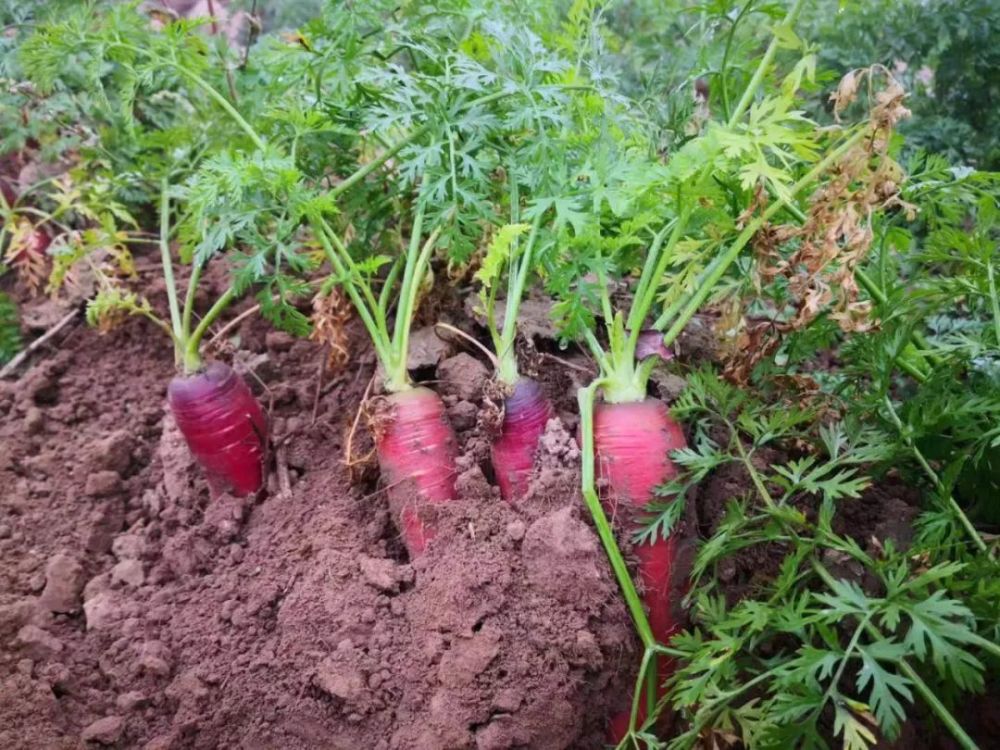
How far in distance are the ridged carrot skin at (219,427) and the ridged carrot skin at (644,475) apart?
0.72 meters

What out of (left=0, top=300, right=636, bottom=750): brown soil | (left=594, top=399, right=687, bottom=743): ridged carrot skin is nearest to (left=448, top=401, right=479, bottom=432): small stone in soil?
(left=0, top=300, right=636, bottom=750): brown soil

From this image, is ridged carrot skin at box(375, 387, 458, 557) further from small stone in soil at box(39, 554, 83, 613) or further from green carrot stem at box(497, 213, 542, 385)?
small stone in soil at box(39, 554, 83, 613)

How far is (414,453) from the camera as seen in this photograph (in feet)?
4.70

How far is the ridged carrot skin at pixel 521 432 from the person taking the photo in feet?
4.56

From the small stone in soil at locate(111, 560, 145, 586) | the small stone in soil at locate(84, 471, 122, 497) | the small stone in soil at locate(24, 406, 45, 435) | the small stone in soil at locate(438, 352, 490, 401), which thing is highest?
the small stone in soil at locate(438, 352, 490, 401)

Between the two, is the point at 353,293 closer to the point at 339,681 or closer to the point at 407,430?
the point at 407,430

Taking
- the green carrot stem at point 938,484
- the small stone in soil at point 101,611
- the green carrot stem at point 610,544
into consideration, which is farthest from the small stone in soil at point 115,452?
the green carrot stem at point 938,484

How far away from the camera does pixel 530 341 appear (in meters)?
1.50

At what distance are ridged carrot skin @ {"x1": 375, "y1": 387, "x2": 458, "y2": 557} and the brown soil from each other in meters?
0.05

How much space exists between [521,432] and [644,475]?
216 millimetres

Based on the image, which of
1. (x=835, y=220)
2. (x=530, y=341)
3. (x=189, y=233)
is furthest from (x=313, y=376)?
(x=835, y=220)

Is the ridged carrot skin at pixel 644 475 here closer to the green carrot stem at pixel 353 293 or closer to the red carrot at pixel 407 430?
the red carrot at pixel 407 430

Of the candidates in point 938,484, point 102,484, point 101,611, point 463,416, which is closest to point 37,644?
point 101,611

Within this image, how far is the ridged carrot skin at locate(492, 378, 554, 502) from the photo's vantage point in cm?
139
